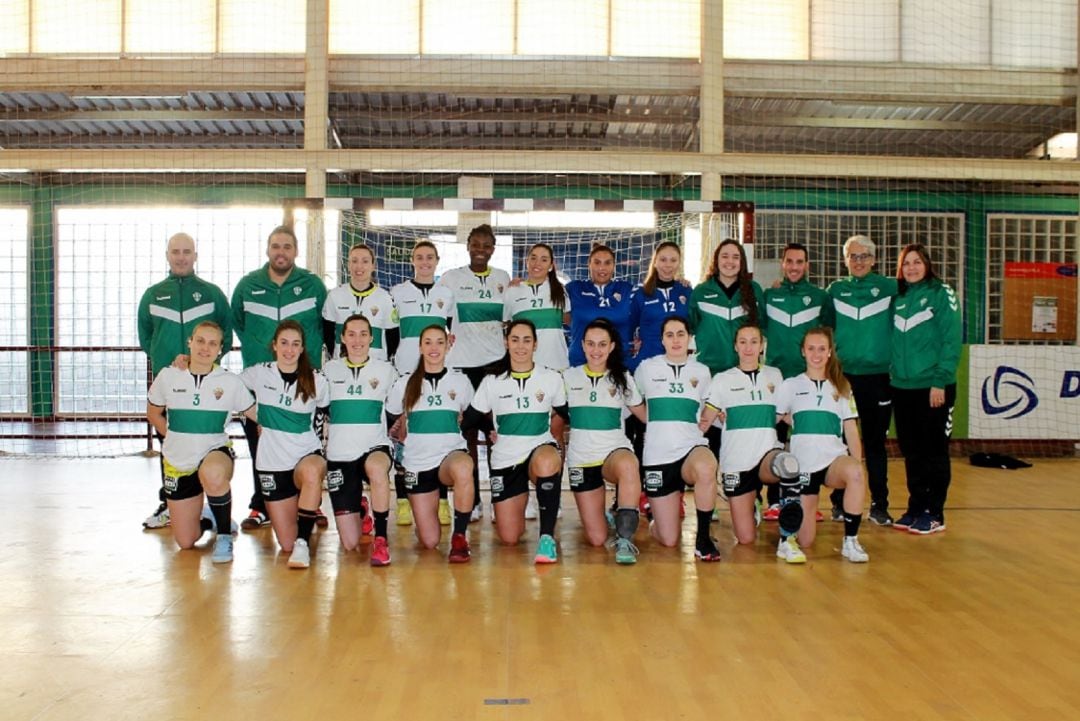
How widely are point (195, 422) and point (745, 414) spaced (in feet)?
9.65

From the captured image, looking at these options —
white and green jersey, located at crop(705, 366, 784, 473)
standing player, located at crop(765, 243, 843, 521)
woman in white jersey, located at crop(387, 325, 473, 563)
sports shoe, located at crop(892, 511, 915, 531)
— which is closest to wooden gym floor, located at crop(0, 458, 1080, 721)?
sports shoe, located at crop(892, 511, 915, 531)

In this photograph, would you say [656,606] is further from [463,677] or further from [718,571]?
[463,677]

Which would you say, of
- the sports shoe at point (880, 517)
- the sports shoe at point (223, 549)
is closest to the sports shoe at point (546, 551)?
the sports shoe at point (223, 549)

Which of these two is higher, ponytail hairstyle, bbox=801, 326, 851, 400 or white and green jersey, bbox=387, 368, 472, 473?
ponytail hairstyle, bbox=801, 326, 851, 400

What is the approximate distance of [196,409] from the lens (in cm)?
498

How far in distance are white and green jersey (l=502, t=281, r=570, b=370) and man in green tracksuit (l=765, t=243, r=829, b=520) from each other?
129cm

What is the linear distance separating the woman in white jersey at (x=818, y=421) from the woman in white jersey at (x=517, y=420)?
1.27 m

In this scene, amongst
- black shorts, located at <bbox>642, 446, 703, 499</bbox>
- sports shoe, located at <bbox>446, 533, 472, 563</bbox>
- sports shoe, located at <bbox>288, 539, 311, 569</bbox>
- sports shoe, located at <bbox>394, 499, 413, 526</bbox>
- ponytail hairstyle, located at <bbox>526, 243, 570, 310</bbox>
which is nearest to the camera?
sports shoe, located at <bbox>288, 539, 311, 569</bbox>

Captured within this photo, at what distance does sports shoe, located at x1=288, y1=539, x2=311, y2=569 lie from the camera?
14.9 ft

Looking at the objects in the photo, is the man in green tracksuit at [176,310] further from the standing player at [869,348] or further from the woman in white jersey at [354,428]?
the standing player at [869,348]

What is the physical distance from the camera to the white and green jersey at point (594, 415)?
197 inches

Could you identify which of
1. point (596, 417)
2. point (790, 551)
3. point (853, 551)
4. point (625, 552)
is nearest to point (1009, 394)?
point (853, 551)

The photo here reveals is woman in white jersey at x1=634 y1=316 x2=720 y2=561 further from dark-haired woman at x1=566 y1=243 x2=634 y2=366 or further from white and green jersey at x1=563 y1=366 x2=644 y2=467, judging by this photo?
dark-haired woman at x1=566 y1=243 x2=634 y2=366

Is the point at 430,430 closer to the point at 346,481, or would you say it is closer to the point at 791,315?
the point at 346,481
